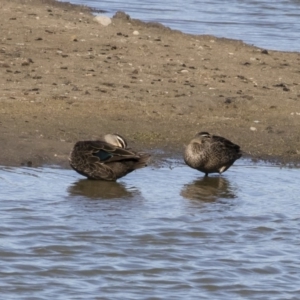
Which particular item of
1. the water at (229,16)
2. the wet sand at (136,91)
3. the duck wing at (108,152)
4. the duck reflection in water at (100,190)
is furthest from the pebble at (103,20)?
the duck reflection in water at (100,190)

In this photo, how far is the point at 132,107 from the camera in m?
12.4

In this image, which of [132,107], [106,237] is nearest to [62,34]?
[132,107]

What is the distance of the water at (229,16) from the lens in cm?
1936

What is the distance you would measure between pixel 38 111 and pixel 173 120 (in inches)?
63.1

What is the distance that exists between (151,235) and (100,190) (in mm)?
1553

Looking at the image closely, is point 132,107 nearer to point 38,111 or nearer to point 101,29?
point 38,111

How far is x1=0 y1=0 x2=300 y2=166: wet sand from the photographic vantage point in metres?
11.4

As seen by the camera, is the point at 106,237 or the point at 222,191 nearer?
the point at 106,237

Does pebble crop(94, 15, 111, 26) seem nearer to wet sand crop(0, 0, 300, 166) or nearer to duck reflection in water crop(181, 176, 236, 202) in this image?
wet sand crop(0, 0, 300, 166)

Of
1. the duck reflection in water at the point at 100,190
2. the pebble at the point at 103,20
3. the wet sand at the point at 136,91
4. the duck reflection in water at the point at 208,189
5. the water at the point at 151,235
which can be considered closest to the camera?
the water at the point at 151,235

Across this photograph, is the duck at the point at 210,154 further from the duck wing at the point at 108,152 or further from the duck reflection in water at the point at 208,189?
the duck wing at the point at 108,152

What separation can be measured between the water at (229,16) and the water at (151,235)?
8454 millimetres

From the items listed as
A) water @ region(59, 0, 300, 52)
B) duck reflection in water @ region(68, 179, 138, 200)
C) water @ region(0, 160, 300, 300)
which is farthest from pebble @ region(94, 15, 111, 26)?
duck reflection in water @ region(68, 179, 138, 200)

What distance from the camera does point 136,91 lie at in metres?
13.0
